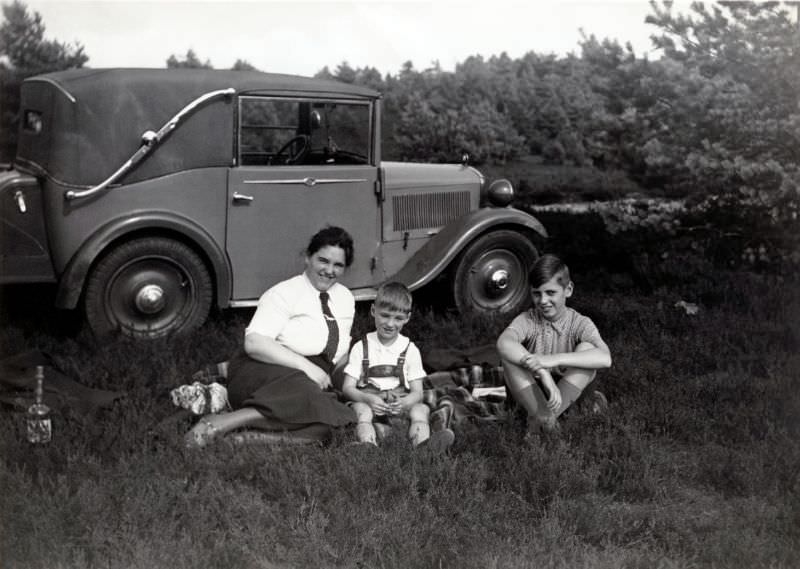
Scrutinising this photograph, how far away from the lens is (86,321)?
19.3 feet

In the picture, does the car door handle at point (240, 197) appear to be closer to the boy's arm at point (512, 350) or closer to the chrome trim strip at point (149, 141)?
the chrome trim strip at point (149, 141)

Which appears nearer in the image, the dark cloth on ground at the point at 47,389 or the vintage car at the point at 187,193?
the dark cloth on ground at the point at 47,389

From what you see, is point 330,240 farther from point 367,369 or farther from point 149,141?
point 149,141

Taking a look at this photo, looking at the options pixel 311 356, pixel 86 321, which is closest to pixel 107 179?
pixel 86 321

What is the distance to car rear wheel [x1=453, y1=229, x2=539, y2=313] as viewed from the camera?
7.05 m

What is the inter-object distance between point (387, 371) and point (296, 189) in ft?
7.60

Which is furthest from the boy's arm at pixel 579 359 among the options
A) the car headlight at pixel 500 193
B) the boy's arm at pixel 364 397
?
the car headlight at pixel 500 193

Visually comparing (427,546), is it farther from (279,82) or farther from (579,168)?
(579,168)

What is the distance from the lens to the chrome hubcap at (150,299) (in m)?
5.93

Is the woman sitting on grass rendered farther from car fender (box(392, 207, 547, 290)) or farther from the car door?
car fender (box(392, 207, 547, 290))

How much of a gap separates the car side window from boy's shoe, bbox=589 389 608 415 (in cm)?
289

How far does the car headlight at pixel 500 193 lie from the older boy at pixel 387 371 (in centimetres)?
314

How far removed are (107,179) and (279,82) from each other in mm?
1380

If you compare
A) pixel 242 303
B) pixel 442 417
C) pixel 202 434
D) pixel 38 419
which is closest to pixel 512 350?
pixel 442 417
